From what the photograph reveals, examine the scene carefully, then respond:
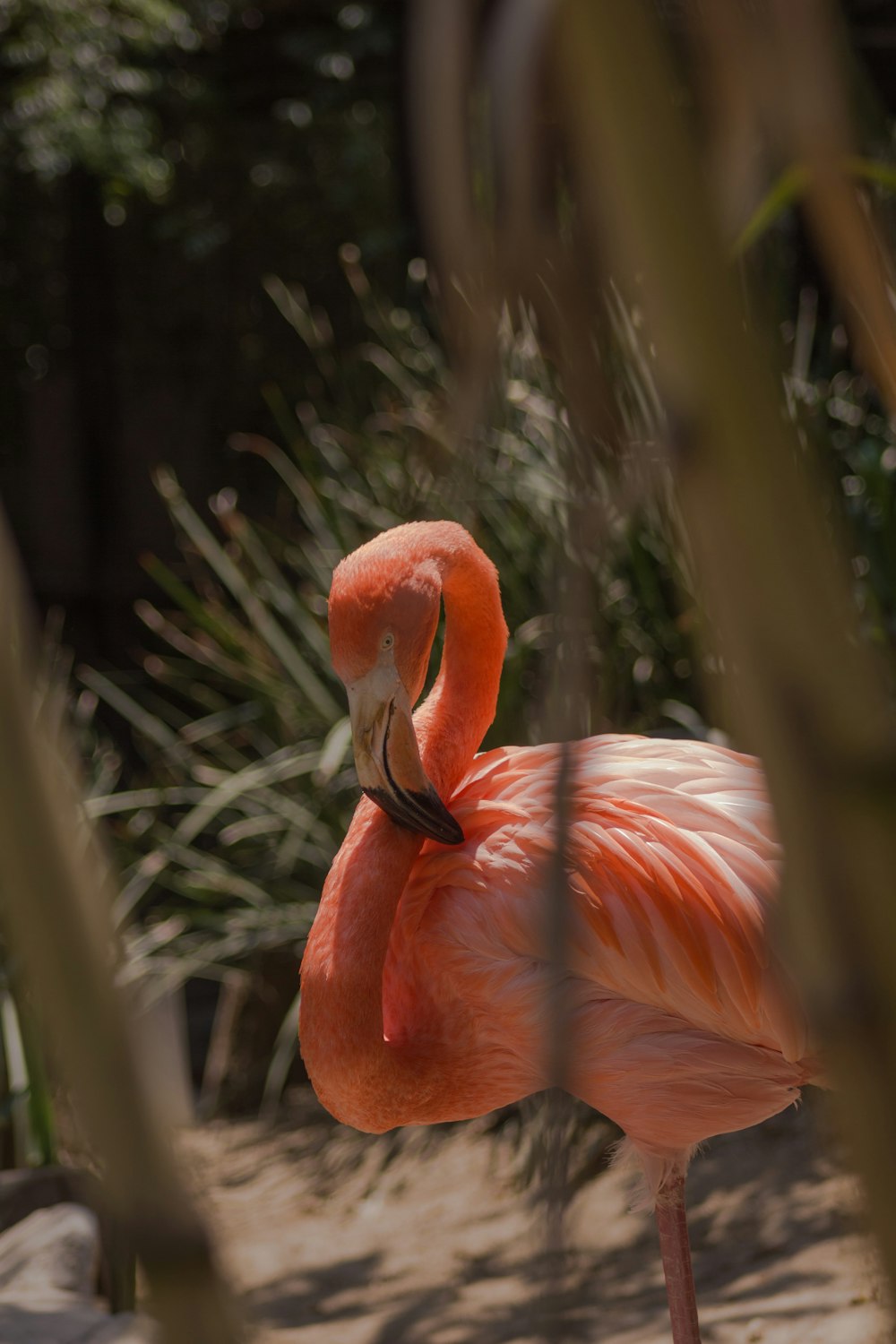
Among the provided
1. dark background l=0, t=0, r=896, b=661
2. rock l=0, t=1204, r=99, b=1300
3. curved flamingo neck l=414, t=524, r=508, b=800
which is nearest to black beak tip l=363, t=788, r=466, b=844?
curved flamingo neck l=414, t=524, r=508, b=800

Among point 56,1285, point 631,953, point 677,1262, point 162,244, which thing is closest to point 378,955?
point 631,953

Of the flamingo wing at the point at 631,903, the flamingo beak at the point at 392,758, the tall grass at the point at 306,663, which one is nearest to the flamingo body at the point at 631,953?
the flamingo wing at the point at 631,903

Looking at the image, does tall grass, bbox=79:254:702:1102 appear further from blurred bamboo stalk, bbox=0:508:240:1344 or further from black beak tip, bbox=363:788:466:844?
blurred bamboo stalk, bbox=0:508:240:1344

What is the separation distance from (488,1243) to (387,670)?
1.91 metres

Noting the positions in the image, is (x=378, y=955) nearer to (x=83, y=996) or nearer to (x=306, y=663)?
(x=83, y=996)

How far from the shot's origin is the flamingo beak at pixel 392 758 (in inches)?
73.0

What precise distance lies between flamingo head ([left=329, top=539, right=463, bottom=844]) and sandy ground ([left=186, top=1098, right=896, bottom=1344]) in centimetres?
80

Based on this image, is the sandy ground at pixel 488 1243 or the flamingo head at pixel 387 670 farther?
the sandy ground at pixel 488 1243

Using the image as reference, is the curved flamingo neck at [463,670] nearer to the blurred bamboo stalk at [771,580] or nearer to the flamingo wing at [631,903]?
the flamingo wing at [631,903]

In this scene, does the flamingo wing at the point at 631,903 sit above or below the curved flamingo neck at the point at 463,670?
below

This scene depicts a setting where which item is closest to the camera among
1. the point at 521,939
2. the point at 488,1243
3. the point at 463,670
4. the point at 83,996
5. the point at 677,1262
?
the point at 83,996

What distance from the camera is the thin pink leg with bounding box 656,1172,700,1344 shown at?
1983 mm

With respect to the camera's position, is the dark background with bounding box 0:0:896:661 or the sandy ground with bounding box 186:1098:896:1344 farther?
the dark background with bounding box 0:0:896:661

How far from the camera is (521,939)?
1837 mm
